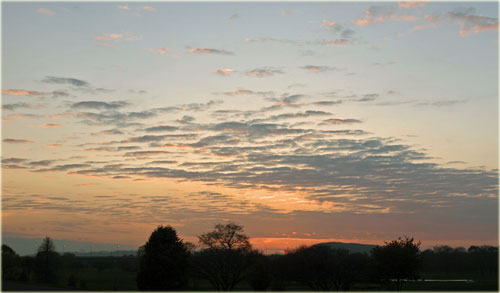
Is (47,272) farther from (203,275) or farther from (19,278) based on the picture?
(203,275)

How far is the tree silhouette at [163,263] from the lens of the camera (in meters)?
59.3

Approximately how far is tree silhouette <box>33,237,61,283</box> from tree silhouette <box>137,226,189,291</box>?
2384 cm

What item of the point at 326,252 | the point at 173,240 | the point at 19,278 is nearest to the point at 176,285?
the point at 173,240

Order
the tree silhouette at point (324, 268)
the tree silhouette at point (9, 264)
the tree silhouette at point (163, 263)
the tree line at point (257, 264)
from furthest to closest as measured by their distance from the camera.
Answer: the tree silhouette at point (324, 268) → the tree line at point (257, 264) → the tree silhouette at point (9, 264) → the tree silhouette at point (163, 263)

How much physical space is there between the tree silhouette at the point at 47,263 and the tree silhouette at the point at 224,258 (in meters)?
21.9

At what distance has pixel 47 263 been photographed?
79.8m

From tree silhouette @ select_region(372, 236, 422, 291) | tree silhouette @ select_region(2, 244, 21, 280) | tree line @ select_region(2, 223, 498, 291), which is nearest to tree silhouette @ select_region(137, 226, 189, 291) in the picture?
tree line @ select_region(2, 223, 498, 291)

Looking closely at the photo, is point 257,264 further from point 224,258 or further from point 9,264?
point 9,264

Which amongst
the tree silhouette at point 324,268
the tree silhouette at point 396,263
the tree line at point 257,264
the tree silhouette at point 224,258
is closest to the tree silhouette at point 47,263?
the tree line at point 257,264

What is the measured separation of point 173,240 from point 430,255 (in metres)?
72.2

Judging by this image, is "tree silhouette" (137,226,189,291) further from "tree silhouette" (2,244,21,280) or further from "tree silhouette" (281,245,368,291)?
"tree silhouette" (281,245,368,291)

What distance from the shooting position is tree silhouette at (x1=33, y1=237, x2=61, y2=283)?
77375 millimetres

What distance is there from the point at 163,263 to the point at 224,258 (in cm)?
2369

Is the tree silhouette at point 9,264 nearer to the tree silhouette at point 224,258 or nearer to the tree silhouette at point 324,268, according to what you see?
the tree silhouette at point 224,258
